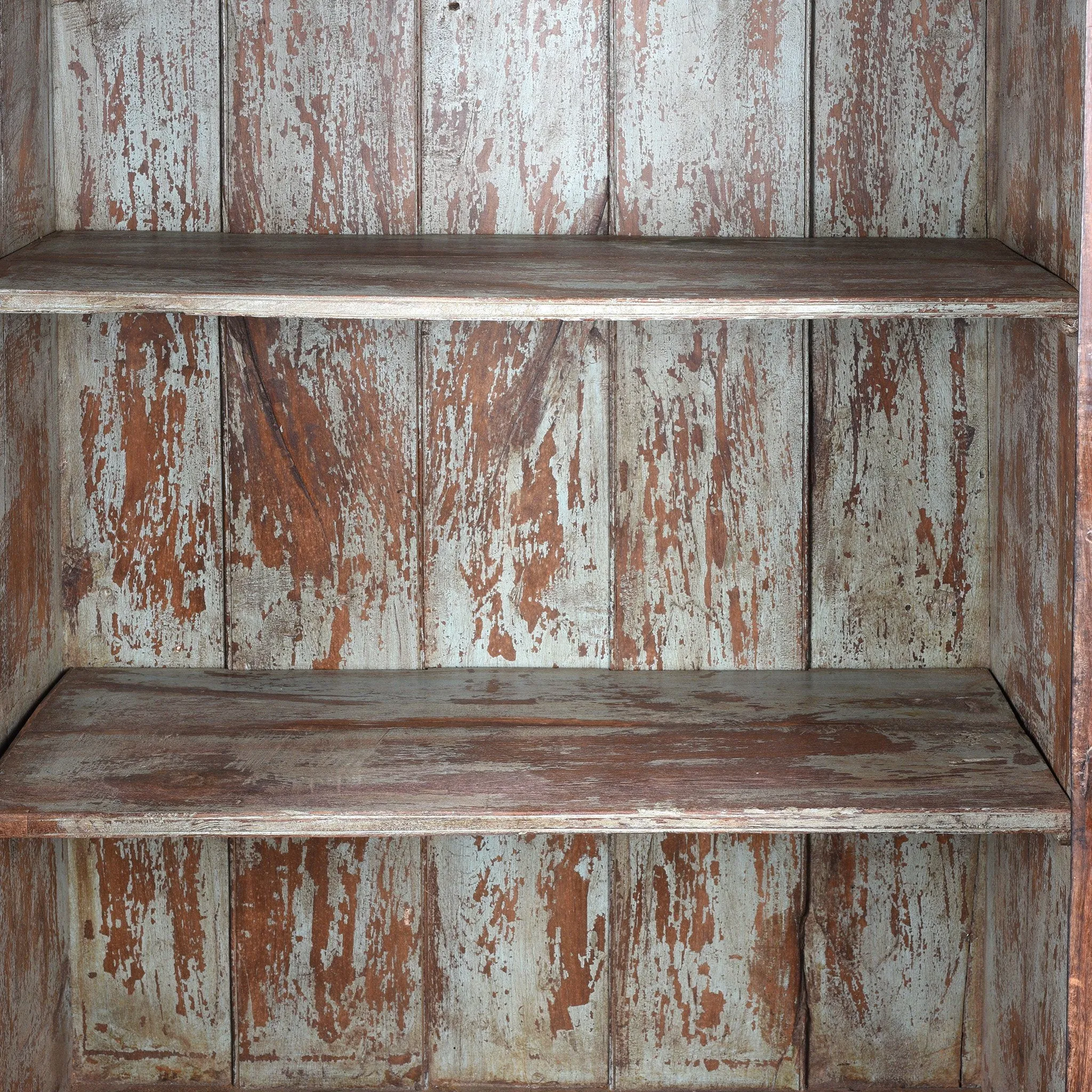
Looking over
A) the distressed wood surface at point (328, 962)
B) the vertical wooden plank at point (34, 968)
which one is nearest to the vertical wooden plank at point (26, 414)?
the vertical wooden plank at point (34, 968)

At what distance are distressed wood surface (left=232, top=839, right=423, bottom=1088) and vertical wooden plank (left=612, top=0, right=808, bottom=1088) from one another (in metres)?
0.26

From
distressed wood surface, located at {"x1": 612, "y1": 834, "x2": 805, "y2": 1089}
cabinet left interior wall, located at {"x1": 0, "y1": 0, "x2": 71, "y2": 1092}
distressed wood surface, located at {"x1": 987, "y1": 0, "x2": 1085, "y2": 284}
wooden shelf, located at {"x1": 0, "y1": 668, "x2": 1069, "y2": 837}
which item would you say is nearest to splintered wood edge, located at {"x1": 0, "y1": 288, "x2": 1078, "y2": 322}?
distressed wood surface, located at {"x1": 987, "y1": 0, "x2": 1085, "y2": 284}

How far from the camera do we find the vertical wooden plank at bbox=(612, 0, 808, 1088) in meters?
1.56

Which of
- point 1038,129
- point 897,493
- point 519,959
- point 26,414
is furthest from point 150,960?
point 1038,129

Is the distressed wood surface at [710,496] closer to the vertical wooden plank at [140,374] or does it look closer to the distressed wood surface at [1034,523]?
the distressed wood surface at [1034,523]

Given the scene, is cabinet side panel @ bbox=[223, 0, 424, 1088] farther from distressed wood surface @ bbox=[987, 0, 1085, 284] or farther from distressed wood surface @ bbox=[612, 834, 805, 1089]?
distressed wood surface @ bbox=[987, 0, 1085, 284]

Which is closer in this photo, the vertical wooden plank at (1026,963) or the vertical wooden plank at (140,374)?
the vertical wooden plank at (1026,963)

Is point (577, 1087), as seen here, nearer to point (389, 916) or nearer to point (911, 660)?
point (389, 916)

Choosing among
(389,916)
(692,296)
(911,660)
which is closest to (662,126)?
(692,296)

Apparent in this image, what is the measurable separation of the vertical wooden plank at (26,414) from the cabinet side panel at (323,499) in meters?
0.20

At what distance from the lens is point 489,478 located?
1625 mm

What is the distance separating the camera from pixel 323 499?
1626 mm

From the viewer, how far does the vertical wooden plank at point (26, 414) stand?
4.68 ft

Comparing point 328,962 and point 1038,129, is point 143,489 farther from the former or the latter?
point 1038,129
